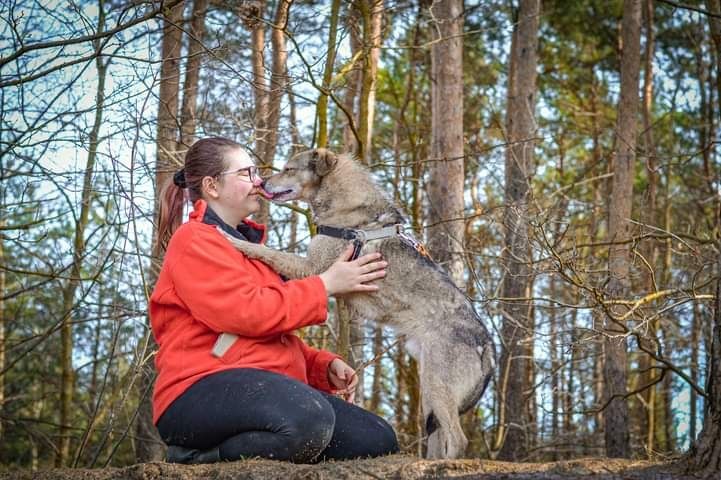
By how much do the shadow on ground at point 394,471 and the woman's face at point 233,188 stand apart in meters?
1.69

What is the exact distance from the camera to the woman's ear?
5.09 meters

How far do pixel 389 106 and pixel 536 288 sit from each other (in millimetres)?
5746

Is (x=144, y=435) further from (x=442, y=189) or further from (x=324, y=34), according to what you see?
(x=324, y=34)

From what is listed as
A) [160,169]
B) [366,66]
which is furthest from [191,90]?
[366,66]

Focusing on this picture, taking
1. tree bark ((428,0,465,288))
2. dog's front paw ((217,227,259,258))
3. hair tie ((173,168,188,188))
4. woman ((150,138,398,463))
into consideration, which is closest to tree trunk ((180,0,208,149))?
hair tie ((173,168,188,188))

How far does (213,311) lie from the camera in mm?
4508

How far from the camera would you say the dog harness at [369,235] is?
5.70 m

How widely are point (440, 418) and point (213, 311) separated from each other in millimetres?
1664

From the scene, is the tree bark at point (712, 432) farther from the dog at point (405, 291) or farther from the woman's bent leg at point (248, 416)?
the woman's bent leg at point (248, 416)

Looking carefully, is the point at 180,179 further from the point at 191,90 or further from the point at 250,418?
the point at 191,90

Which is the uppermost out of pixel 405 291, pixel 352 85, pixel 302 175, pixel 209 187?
pixel 352 85

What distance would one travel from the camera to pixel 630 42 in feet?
39.1

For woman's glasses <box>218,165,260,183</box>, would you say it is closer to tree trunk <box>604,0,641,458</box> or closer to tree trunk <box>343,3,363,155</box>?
tree trunk <box>343,3,363,155</box>

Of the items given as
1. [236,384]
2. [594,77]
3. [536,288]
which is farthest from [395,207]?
[594,77]
